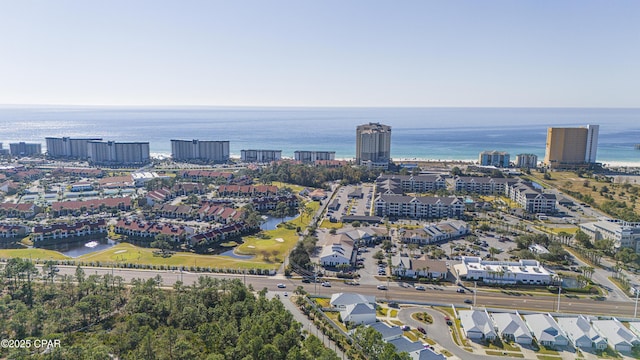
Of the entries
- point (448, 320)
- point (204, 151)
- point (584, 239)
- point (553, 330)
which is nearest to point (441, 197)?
point (584, 239)

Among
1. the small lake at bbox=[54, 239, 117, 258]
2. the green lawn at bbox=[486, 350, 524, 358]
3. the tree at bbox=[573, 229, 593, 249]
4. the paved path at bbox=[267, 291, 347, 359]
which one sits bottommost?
the green lawn at bbox=[486, 350, 524, 358]

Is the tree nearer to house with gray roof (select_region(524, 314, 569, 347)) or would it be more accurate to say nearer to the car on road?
house with gray roof (select_region(524, 314, 569, 347))

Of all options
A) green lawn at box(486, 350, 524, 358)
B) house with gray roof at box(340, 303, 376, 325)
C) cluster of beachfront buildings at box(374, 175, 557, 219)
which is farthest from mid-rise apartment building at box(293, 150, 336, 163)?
green lawn at box(486, 350, 524, 358)

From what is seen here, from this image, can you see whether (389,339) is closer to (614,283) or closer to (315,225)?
(614,283)

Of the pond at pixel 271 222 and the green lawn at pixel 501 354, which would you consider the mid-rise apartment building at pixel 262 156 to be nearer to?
the pond at pixel 271 222

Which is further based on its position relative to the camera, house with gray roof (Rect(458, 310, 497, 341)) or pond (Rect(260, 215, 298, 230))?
pond (Rect(260, 215, 298, 230))

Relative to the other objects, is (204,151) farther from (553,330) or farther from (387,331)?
(553,330)
